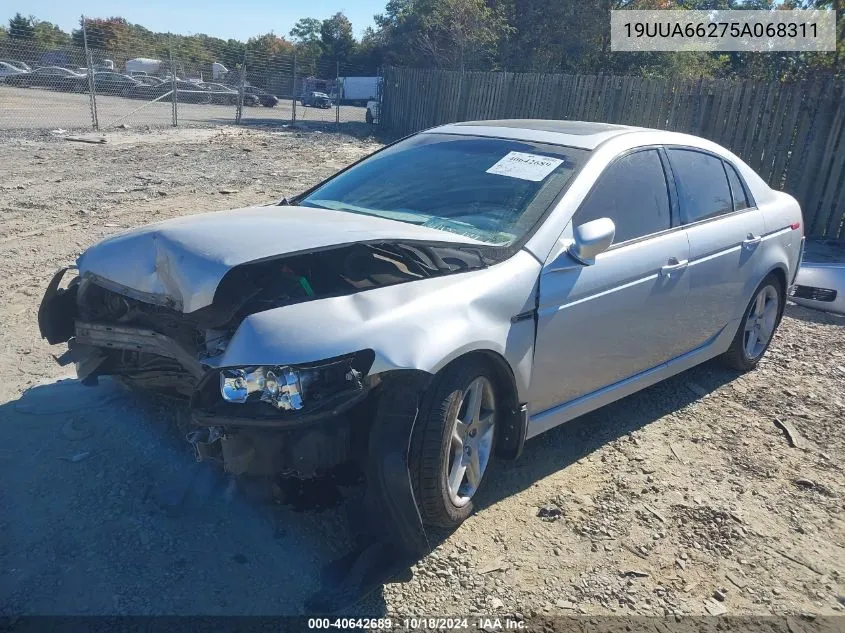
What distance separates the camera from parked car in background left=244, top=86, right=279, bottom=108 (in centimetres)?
3133

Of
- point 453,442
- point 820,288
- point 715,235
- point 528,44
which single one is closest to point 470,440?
point 453,442

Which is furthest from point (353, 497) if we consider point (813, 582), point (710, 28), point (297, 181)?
point (710, 28)

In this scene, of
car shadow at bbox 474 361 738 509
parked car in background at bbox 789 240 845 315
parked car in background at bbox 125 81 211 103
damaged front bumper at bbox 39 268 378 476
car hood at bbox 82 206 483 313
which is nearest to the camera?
damaged front bumper at bbox 39 268 378 476

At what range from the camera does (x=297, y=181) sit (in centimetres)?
1197

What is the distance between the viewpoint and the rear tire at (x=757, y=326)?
5012 mm

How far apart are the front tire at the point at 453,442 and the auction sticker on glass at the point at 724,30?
1649 cm

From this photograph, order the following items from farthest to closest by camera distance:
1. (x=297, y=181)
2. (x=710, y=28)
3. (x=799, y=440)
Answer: (x=710, y=28) → (x=297, y=181) → (x=799, y=440)

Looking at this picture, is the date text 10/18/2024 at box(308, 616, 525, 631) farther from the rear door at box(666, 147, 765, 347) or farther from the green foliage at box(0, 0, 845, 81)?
the green foliage at box(0, 0, 845, 81)

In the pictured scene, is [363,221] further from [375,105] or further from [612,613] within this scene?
[375,105]

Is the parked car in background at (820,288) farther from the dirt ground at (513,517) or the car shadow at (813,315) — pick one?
the dirt ground at (513,517)

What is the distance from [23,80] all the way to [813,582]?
2977 cm

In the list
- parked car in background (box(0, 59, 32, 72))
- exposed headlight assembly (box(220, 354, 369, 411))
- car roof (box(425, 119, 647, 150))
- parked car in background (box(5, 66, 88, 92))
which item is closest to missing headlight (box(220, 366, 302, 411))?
exposed headlight assembly (box(220, 354, 369, 411))

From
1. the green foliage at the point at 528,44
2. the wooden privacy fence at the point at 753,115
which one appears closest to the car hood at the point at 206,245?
the wooden privacy fence at the point at 753,115

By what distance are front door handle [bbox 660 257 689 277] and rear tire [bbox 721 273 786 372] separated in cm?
114
